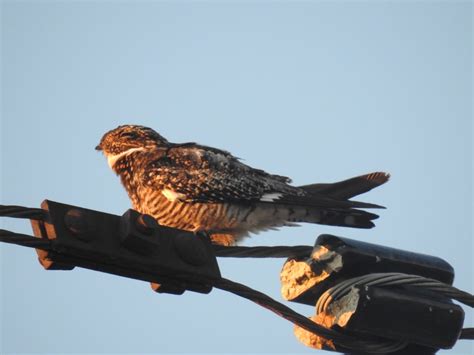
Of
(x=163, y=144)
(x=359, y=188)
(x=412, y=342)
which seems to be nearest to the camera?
(x=412, y=342)

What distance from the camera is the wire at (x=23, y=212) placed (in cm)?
286

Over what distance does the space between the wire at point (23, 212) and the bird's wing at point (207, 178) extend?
271 centimetres

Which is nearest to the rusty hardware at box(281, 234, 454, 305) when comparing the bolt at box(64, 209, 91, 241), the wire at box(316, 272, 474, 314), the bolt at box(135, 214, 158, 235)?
the wire at box(316, 272, 474, 314)

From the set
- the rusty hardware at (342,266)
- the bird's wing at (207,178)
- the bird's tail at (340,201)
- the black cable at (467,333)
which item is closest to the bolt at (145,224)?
the rusty hardware at (342,266)

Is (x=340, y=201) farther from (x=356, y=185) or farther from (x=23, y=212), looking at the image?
(x=23, y=212)

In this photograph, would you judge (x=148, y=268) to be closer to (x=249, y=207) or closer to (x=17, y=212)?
(x=17, y=212)

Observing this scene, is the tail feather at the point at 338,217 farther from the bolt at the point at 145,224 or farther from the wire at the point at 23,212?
the wire at the point at 23,212

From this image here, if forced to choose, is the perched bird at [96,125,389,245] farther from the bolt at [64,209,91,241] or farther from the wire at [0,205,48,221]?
the wire at [0,205,48,221]

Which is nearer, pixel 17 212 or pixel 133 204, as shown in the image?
pixel 17 212

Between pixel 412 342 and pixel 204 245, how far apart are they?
99 cm

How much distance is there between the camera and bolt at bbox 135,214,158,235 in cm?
307

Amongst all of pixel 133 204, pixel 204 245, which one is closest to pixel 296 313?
pixel 204 245

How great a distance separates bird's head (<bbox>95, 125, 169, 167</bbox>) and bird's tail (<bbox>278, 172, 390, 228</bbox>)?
1.35m

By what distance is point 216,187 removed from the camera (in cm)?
571
